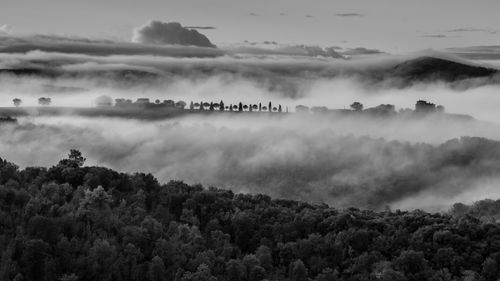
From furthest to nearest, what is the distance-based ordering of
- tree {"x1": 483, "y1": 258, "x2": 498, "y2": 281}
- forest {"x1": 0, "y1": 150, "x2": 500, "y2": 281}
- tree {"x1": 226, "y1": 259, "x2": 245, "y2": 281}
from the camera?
tree {"x1": 483, "y1": 258, "x2": 498, "y2": 281}
tree {"x1": 226, "y1": 259, "x2": 245, "y2": 281}
forest {"x1": 0, "y1": 150, "x2": 500, "y2": 281}

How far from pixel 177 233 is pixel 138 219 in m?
11.3

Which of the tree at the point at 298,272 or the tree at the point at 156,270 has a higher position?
the tree at the point at 156,270

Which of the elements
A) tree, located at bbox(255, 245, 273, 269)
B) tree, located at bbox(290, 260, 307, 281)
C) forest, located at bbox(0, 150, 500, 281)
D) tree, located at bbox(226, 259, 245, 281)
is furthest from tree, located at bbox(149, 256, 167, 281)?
tree, located at bbox(290, 260, 307, 281)

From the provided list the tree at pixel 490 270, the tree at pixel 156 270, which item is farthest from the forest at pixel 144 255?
the tree at pixel 156 270

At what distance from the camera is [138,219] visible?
649ft

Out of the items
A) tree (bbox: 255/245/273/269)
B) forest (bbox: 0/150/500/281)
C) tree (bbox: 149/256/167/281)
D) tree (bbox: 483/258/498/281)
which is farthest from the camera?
tree (bbox: 483/258/498/281)

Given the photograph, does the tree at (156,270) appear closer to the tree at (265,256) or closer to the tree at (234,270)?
the tree at (234,270)

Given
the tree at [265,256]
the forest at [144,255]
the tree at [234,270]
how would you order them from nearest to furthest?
1. the forest at [144,255]
2. the tree at [234,270]
3. the tree at [265,256]

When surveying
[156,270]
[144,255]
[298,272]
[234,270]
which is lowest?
[298,272]

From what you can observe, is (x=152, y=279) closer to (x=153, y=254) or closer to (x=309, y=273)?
(x=153, y=254)

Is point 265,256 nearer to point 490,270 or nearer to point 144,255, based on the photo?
point 144,255

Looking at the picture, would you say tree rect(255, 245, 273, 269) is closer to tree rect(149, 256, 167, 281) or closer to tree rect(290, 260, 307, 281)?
tree rect(290, 260, 307, 281)

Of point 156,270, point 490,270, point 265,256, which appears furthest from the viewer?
point 490,270

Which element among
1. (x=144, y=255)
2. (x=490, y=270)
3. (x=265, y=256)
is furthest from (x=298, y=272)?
(x=490, y=270)
